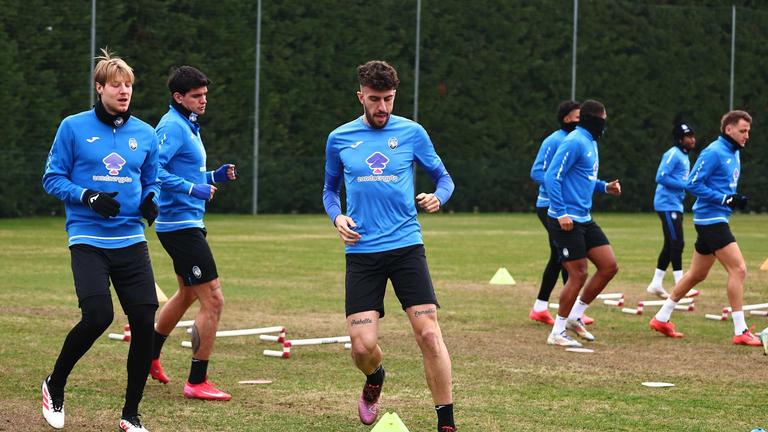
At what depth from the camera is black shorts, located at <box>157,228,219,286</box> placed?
8586mm

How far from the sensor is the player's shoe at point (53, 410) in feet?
23.9

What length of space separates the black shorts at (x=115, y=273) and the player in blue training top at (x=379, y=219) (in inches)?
45.1

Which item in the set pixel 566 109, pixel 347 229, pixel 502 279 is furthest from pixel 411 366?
pixel 502 279

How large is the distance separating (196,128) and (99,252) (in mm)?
1791

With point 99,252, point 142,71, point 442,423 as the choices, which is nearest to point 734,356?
point 442,423

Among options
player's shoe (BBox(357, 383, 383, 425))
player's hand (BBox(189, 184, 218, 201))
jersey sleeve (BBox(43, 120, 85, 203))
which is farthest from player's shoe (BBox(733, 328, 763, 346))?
jersey sleeve (BBox(43, 120, 85, 203))

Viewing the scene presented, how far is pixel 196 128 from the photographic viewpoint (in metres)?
8.81

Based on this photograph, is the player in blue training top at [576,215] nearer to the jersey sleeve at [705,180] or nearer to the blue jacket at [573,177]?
the blue jacket at [573,177]

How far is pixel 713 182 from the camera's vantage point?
11.9 meters

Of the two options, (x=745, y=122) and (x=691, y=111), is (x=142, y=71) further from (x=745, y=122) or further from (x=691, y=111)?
(x=745, y=122)

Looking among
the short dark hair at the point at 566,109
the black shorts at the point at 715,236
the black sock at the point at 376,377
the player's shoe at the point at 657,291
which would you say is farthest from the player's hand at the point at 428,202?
the player's shoe at the point at 657,291

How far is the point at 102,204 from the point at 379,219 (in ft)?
5.11

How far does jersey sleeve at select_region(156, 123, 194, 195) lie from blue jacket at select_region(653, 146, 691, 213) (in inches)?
350

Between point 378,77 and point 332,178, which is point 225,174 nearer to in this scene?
point 332,178
